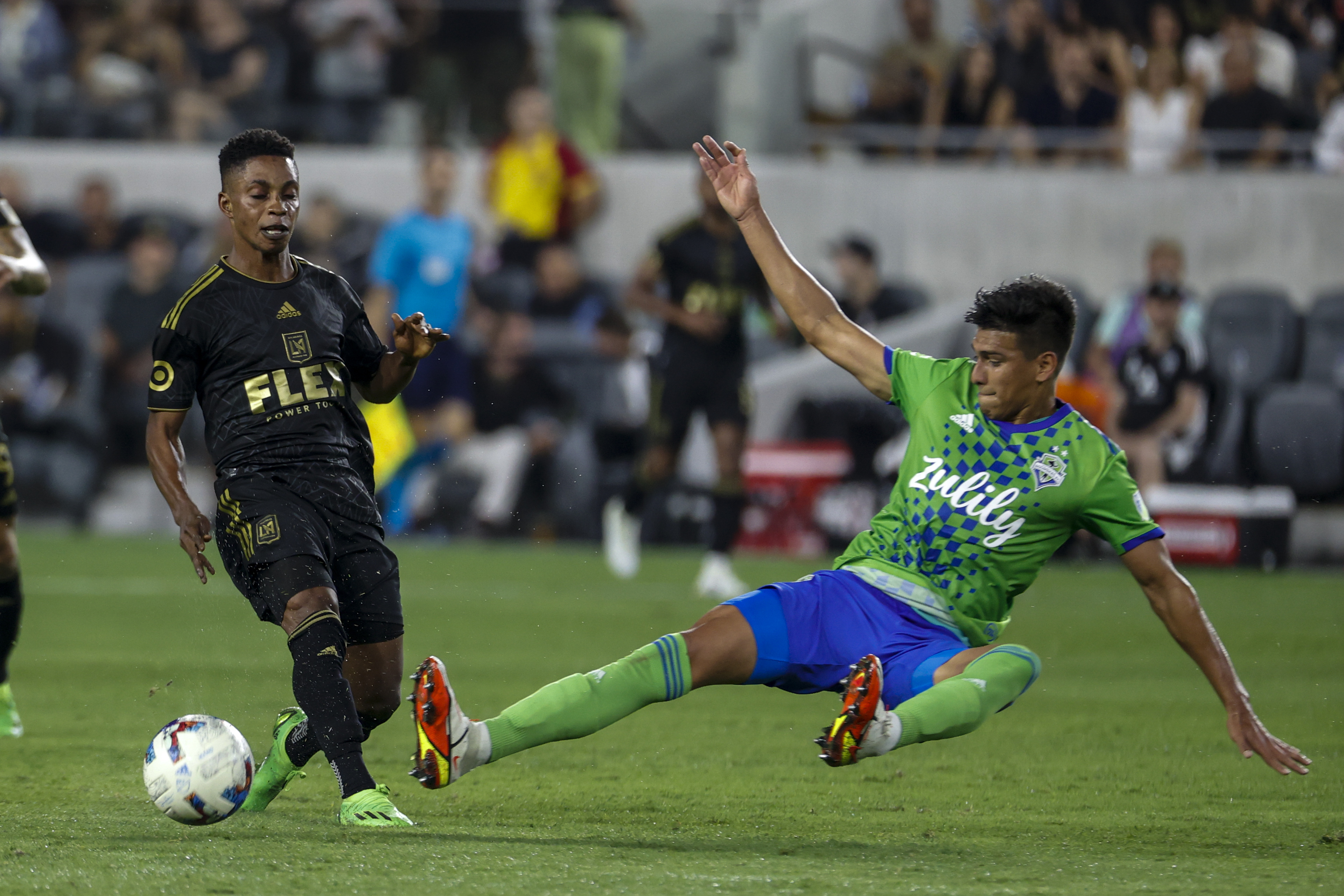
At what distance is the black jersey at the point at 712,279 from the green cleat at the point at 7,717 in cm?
601

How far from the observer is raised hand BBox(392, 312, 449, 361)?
5.11m

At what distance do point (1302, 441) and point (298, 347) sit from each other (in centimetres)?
1122

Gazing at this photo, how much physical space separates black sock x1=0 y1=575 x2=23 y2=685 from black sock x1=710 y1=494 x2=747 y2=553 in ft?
Result: 18.3

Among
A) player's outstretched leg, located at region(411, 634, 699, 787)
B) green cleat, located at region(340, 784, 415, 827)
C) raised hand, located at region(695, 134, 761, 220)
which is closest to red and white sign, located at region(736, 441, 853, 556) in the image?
raised hand, located at region(695, 134, 761, 220)

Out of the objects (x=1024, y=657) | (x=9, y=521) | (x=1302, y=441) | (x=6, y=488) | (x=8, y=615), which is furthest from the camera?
(x=1302, y=441)

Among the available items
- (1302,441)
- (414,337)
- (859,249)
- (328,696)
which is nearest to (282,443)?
(414,337)

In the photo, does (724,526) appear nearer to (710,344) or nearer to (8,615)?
(710,344)

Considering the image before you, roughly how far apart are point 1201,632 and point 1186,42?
11.7 meters

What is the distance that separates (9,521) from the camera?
644cm

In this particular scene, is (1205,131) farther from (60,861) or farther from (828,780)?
(60,861)

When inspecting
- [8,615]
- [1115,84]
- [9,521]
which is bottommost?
[8,615]

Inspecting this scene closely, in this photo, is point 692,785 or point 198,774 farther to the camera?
point 692,785

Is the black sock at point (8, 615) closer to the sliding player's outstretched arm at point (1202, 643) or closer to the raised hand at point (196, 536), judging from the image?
the raised hand at point (196, 536)

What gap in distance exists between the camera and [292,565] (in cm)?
473
